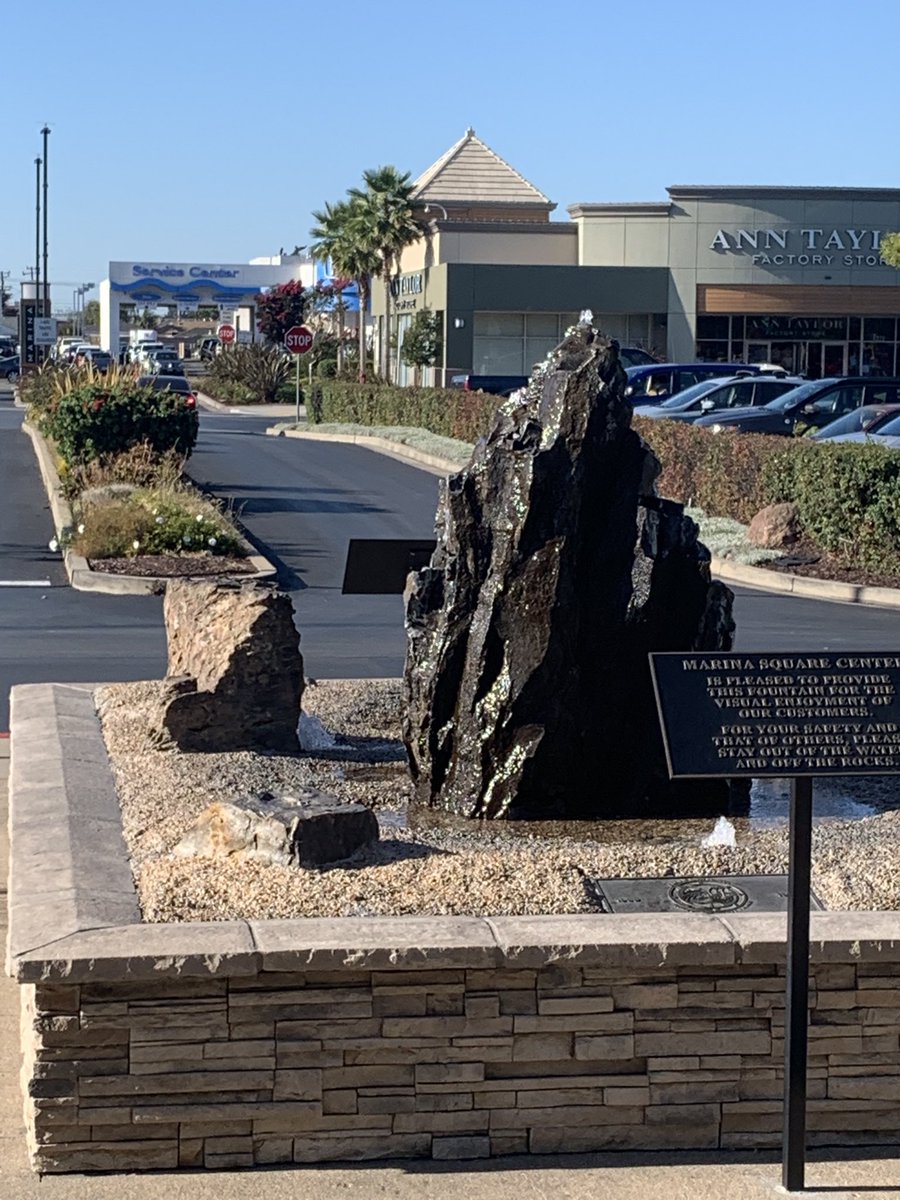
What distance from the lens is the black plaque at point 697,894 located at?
633 centimetres

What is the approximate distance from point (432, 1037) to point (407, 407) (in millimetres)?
37820

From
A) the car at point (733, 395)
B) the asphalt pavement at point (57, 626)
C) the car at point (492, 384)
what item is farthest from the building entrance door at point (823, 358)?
the asphalt pavement at point (57, 626)

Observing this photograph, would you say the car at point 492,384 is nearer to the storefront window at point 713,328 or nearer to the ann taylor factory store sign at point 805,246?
the storefront window at point 713,328

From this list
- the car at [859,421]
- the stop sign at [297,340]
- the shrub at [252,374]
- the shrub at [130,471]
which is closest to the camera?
the shrub at [130,471]

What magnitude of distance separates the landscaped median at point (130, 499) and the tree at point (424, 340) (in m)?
25.6

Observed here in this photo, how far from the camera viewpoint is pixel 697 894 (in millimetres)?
6535

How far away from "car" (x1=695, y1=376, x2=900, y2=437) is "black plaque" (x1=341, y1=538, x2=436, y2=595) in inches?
826

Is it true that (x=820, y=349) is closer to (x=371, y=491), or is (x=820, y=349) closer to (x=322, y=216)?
(x=322, y=216)

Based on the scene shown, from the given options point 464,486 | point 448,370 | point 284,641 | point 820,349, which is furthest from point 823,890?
point 820,349

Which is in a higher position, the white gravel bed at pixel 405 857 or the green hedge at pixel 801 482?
the green hedge at pixel 801 482

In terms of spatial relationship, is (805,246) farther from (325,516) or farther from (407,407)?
(325,516)

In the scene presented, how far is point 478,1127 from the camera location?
545cm

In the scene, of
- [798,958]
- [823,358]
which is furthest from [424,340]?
[798,958]

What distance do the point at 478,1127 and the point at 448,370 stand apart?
51653 mm
